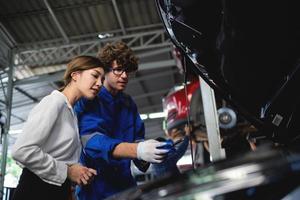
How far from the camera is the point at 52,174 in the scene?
121cm

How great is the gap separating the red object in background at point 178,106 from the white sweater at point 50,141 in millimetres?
2191

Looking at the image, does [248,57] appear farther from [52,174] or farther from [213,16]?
[52,174]

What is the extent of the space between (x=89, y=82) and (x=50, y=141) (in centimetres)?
32

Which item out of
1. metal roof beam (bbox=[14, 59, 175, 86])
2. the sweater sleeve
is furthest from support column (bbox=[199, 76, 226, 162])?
metal roof beam (bbox=[14, 59, 175, 86])

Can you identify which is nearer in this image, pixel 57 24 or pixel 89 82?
pixel 89 82

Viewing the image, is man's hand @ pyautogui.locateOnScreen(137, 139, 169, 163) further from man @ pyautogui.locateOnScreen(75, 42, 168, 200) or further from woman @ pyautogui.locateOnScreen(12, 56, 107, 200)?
woman @ pyautogui.locateOnScreen(12, 56, 107, 200)

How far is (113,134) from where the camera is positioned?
1.62 metres

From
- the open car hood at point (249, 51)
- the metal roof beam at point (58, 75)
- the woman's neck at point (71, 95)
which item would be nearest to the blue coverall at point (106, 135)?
the woman's neck at point (71, 95)

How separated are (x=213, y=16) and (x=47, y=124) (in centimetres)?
72

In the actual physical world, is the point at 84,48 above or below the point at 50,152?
above

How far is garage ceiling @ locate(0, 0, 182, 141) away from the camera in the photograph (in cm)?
683

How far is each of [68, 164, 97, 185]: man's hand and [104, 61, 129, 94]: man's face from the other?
50 centimetres

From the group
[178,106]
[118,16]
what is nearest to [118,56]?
[178,106]

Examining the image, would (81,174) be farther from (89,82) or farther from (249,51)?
(249,51)
